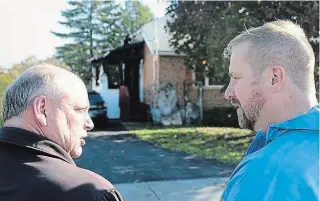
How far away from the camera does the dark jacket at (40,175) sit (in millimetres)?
1467

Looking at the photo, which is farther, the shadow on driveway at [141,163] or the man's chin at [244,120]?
the shadow on driveway at [141,163]

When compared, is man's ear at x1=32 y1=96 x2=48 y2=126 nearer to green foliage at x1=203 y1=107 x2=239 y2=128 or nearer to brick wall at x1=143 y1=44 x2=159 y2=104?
green foliage at x1=203 y1=107 x2=239 y2=128

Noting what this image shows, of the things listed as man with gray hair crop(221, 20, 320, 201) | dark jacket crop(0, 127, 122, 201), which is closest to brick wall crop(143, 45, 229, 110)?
man with gray hair crop(221, 20, 320, 201)

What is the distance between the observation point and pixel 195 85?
19.4 metres

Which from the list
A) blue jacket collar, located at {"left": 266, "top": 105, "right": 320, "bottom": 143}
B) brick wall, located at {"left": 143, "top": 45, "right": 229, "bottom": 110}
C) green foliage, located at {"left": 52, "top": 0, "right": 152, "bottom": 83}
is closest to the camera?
blue jacket collar, located at {"left": 266, "top": 105, "right": 320, "bottom": 143}

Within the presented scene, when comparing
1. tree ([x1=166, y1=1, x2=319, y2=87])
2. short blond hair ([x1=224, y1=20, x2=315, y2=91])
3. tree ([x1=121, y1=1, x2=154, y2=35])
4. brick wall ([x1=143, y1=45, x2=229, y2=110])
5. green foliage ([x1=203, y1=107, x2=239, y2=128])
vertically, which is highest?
tree ([x1=121, y1=1, x2=154, y2=35])

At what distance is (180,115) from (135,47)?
5930 mm

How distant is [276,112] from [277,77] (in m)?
0.14

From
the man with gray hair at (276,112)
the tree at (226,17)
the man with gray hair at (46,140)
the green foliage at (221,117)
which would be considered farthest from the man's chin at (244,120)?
the green foliage at (221,117)

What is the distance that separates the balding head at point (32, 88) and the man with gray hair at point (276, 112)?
745 mm

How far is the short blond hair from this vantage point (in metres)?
1.52

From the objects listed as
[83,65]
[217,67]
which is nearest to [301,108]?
[217,67]

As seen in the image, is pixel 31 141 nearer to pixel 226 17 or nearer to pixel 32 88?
pixel 32 88

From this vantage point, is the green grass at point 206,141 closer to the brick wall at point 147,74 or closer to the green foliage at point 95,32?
the brick wall at point 147,74
